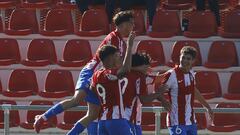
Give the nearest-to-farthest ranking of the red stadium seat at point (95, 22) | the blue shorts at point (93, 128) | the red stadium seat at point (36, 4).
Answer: the blue shorts at point (93, 128) → the red stadium seat at point (95, 22) → the red stadium seat at point (36, 4)

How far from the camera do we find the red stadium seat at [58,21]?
48.7 feet

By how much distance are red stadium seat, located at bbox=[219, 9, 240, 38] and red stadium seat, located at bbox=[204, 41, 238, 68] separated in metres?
0.53

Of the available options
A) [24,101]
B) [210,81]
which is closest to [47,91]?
[24,101]

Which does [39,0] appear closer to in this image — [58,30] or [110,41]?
[58,30]

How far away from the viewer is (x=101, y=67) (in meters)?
9.18

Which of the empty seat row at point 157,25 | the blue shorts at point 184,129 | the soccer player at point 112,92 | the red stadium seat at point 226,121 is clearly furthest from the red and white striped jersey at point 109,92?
the empty seat row at point 157,25

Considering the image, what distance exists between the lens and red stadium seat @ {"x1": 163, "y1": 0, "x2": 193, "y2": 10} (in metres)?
15.2

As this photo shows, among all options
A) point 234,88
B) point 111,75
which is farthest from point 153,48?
point 111,75

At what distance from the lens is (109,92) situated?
868 centimetres

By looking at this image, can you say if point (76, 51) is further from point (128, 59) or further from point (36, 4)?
point (128, 59)

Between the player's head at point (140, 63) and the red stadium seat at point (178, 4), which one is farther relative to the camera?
the red stadium seat at point (178, 4)

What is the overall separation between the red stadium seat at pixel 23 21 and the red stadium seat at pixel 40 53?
72cm

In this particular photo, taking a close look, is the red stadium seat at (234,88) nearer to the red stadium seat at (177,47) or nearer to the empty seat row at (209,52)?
the empty seat row at (209,52)

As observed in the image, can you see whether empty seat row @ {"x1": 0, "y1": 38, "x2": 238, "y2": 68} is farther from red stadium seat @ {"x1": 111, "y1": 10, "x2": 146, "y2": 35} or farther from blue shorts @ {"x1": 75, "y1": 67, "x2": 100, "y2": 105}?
blue shorts @ {"x1": 75, "y1": 67, "x2": 100, "y2": 105}
